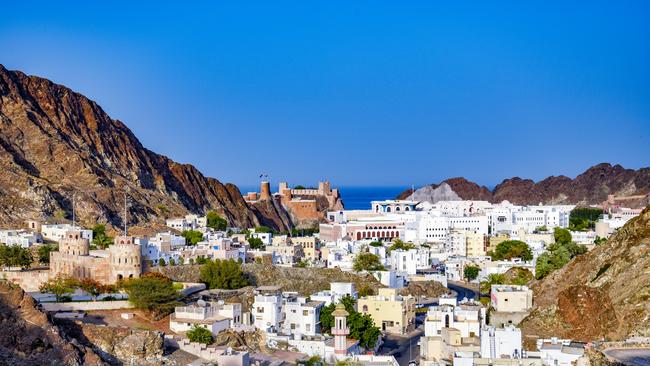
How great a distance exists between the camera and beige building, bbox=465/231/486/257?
86875mm

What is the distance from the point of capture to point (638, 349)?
A: 2739 cm

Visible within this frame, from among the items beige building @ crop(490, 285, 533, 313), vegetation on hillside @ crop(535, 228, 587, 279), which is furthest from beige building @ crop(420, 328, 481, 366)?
vegetation on hillside @ crop(535, 228, 587, 279)

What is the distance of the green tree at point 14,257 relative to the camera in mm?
56000

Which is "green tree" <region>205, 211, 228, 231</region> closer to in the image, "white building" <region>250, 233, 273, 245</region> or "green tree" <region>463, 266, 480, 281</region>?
"white building" <region>250, 233, 273, 245</region>

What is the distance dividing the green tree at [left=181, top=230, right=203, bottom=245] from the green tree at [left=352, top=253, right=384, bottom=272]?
39.4 ft

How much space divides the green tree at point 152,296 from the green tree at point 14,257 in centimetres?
1131

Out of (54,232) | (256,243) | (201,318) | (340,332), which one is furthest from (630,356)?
(256,243)

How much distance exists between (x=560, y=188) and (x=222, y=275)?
13045 centimetres

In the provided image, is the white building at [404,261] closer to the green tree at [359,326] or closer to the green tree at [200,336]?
the green tree at [359,326]

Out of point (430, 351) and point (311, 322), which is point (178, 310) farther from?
point (430, 351)

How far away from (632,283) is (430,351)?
9.35 m

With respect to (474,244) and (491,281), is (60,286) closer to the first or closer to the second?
(491,281)

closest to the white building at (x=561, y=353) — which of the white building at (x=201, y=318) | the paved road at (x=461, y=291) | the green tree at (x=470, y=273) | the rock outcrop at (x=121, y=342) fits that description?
the white building at (x=201, y=318)

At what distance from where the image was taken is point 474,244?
87250mm
